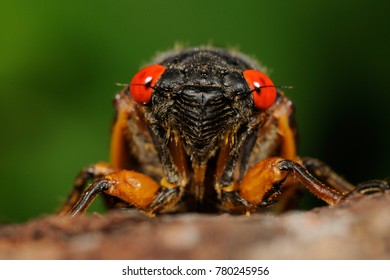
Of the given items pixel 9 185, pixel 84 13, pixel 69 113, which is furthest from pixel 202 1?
pixel 9 185

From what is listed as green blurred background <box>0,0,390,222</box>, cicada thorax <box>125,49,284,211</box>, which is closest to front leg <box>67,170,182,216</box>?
cicada thorax <box>125,49,284,211</box>

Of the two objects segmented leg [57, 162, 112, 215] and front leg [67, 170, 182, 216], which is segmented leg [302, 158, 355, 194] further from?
segmented leg [57, 162, 112, 215]

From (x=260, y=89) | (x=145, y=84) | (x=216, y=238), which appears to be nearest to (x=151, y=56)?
(x=145, y=84)

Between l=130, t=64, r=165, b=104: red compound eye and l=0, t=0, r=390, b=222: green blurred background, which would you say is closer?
l=130, t=64, r=165, b=104: red compound eye

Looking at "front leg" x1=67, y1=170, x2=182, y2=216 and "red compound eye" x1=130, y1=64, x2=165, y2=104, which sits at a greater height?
"red compound eye" x1=130, y1=64, x2=165, y2=104

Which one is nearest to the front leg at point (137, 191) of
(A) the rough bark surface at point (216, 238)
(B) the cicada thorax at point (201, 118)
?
(B) the cicada thorax at point (201, 118)

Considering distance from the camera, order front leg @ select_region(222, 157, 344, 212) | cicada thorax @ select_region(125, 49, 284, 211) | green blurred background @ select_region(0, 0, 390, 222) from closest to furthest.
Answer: front leg @ select_region(222, 157, 344, 212), cicada thorax @ select_region(125, 49, 284, 211), green blurred background @ select_region(0, 0, 390, 222)
